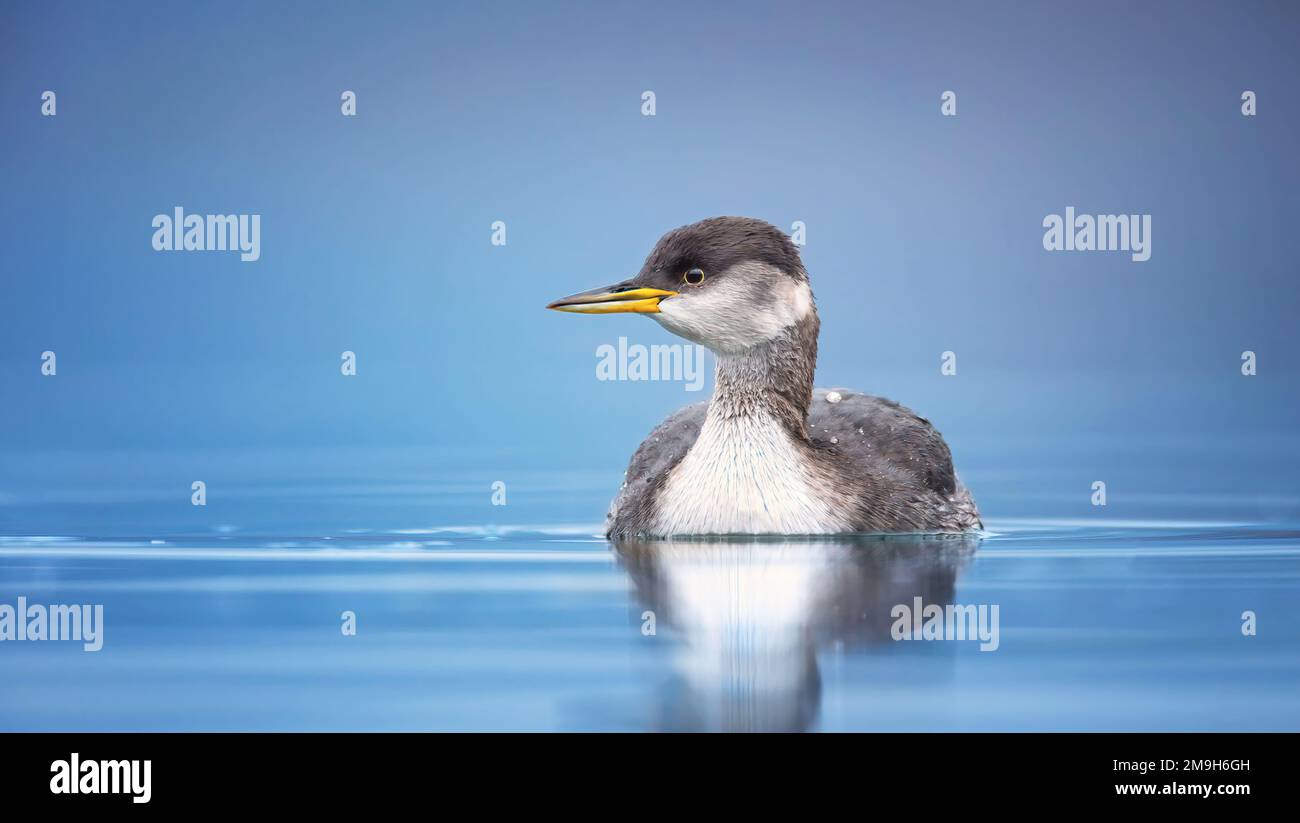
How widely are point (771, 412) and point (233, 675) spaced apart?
445 centimetres

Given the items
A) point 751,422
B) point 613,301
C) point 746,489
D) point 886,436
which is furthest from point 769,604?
point 886,436

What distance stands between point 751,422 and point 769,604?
2713 millimetres

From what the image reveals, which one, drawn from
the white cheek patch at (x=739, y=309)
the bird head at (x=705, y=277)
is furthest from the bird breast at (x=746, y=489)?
the bird head at (x=705, y=277)

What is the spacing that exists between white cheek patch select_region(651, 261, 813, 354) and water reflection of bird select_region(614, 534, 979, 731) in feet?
3.95

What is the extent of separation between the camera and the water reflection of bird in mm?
4930

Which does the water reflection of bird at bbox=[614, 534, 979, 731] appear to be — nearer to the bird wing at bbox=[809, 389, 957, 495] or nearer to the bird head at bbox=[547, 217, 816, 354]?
the bird wing at bbox=[809, 389, 957, 495]

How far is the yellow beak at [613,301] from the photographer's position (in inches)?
360

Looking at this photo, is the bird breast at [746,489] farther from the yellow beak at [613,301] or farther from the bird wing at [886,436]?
the yellow beak at [613,301]

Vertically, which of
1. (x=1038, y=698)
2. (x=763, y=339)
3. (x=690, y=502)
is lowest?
(x=1038, y=698)

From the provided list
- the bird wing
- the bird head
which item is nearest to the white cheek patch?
the bird head

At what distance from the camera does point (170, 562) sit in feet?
28.5

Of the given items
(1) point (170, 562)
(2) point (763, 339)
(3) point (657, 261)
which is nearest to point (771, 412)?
(2) point (763, 339)

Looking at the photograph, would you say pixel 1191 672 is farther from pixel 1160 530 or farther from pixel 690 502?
pixel 1160 530

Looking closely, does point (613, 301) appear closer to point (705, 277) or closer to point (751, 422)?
point (705, 277)
